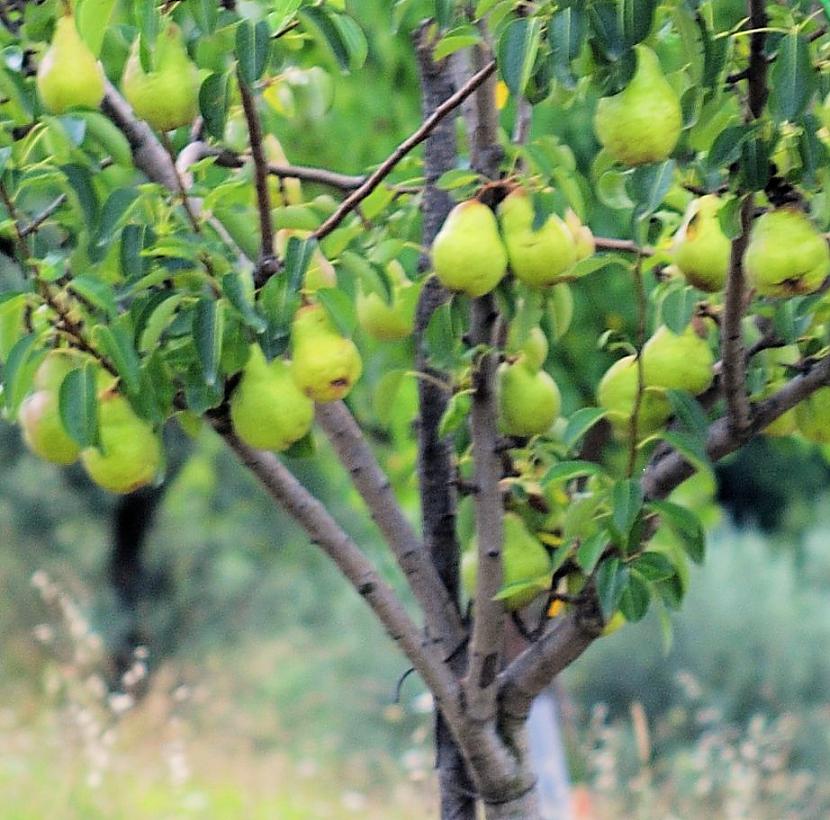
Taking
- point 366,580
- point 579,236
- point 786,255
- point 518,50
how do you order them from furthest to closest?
1. point 366,580
2. point 579,236
3. point 786,255
4. point 518,50

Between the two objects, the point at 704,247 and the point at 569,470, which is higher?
the point at 704,247

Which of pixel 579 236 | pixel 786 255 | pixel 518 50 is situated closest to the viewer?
pixel 518 50

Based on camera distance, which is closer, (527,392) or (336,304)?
(336,304)

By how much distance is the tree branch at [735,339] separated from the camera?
0.89 meters

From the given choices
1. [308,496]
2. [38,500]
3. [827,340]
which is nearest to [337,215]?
[308,496]

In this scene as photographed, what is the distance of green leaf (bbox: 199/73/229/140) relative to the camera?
0.83 metres

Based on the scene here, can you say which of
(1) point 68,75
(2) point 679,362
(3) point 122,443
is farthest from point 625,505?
(1) point 68,75

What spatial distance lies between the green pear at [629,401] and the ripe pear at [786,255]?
0.15 meters

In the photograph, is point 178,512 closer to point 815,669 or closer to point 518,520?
point 815,669

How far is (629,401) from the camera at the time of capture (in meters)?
1.01

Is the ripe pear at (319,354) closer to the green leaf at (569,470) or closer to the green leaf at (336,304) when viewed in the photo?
the green leaf at (336,304)

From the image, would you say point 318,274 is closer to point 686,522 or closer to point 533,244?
point 533,244

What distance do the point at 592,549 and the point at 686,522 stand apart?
0.24ft

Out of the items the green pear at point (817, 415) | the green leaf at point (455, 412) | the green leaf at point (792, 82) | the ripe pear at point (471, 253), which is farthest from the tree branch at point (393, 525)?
the green leaf at point (792, 82)
